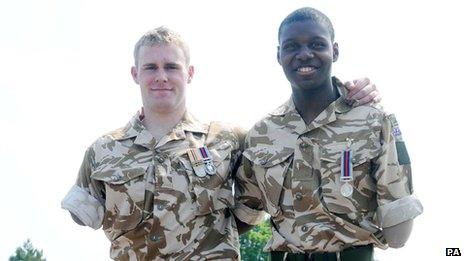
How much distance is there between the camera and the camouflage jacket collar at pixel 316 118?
19.4 feet

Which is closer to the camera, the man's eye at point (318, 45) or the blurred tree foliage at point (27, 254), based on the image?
the man's eye at point (318, 45)

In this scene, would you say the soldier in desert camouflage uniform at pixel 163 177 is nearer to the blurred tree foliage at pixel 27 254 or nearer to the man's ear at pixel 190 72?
the man's ear at pixel 190 72

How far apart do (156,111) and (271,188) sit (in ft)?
3.79

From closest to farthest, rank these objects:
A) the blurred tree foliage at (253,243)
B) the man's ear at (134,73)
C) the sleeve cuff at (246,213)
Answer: the sleeve cuff at (246,213), the man's ear at (134,73), the blurred tree foliage at (253,243)

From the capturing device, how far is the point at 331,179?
580cm

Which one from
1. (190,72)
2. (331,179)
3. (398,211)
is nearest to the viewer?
(398,211)

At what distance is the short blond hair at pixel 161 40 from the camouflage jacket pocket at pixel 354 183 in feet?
4.98

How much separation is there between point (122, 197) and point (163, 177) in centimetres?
38

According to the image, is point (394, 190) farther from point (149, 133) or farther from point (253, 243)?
point (253, 243)

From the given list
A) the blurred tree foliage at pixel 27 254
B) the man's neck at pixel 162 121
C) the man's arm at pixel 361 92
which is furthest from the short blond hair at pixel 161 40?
the blurred tree foliage at pixel 27 254

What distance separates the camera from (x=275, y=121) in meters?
6.18

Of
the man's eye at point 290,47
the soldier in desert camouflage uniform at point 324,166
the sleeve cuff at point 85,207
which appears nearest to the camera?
the soldier in desert camouflage uniform at point 324,166

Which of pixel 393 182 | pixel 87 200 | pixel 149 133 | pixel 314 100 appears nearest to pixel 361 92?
pixel 314 100

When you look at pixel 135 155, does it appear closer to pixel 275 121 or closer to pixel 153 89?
pixel 153 89
